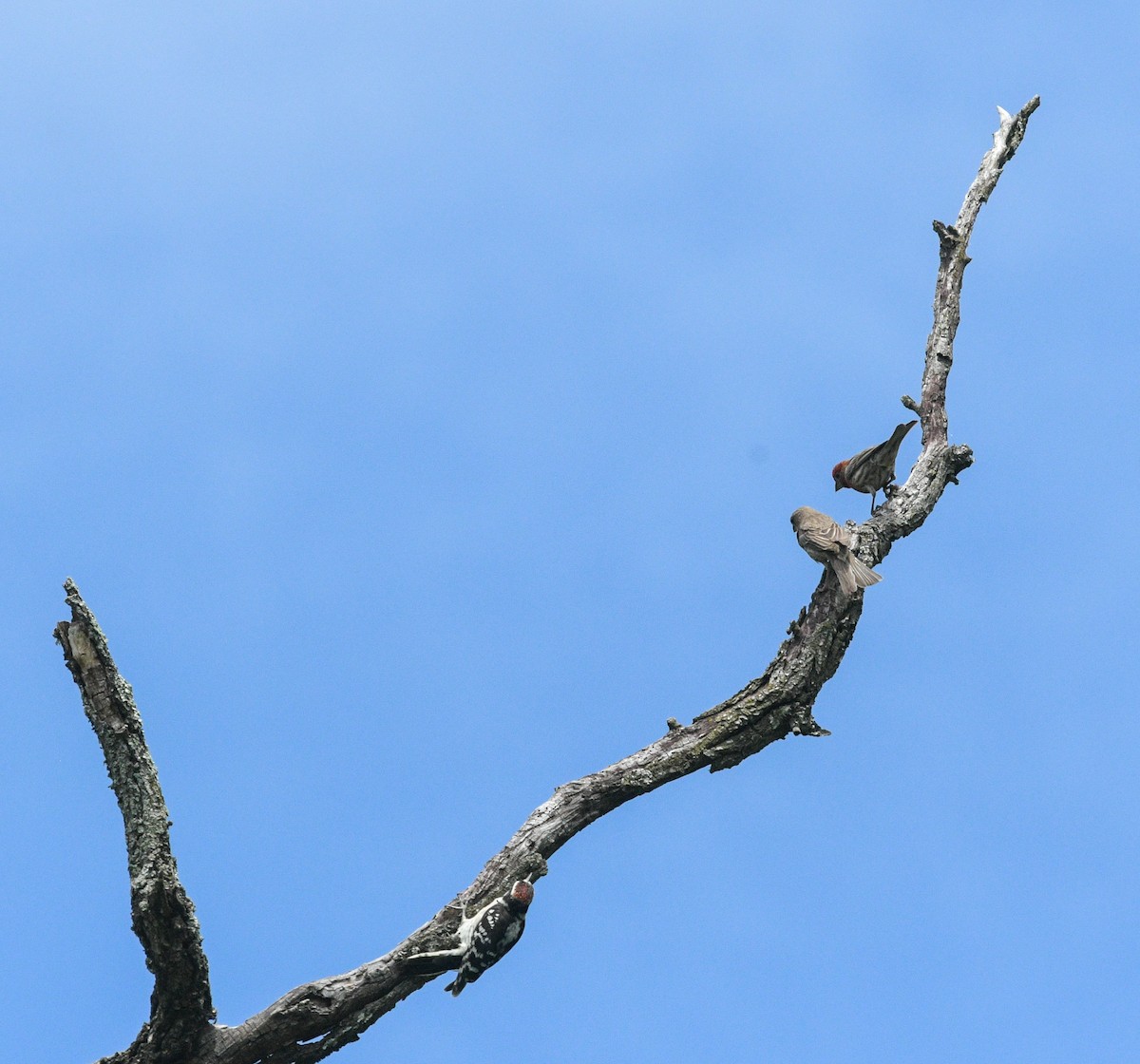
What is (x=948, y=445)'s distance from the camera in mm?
9914

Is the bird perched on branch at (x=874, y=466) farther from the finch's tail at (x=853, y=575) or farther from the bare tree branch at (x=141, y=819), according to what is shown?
the bare tree branch at (x=141, y=819)

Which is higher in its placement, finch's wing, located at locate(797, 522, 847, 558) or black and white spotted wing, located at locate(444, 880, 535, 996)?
finch's wing, located at locate(797, 522, 847, 558)

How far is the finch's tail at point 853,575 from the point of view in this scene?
8603 millimetres

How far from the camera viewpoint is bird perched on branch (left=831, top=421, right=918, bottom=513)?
32.8 ft

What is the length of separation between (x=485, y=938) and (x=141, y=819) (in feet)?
7.56

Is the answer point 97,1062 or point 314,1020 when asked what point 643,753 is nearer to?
point 314,1020

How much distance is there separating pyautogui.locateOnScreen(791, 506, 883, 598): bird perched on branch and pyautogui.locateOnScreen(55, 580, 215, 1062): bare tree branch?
16.4 ft

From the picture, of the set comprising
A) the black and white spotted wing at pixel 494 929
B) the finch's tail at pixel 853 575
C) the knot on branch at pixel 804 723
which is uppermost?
the finch's tail at pixel 853 575

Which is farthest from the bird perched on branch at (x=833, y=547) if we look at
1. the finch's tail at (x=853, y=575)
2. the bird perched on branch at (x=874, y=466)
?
the bird perched on branch at (x=874, y=466)

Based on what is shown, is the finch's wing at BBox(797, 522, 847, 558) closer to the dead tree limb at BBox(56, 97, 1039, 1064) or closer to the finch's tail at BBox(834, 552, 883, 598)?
the finch's tail at BBox(834, 552, 883, 598)

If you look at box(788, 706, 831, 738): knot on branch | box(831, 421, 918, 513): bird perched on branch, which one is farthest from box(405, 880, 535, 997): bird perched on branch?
box(831, 421, 918, 513): bird perched on branch

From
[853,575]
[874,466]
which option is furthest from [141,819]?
[874,466]

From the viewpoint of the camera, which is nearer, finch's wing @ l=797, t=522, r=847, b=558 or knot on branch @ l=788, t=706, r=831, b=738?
knot on branch @ l=788, t=706, r=831, b=738

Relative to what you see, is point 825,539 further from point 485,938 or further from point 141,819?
point 141,819
